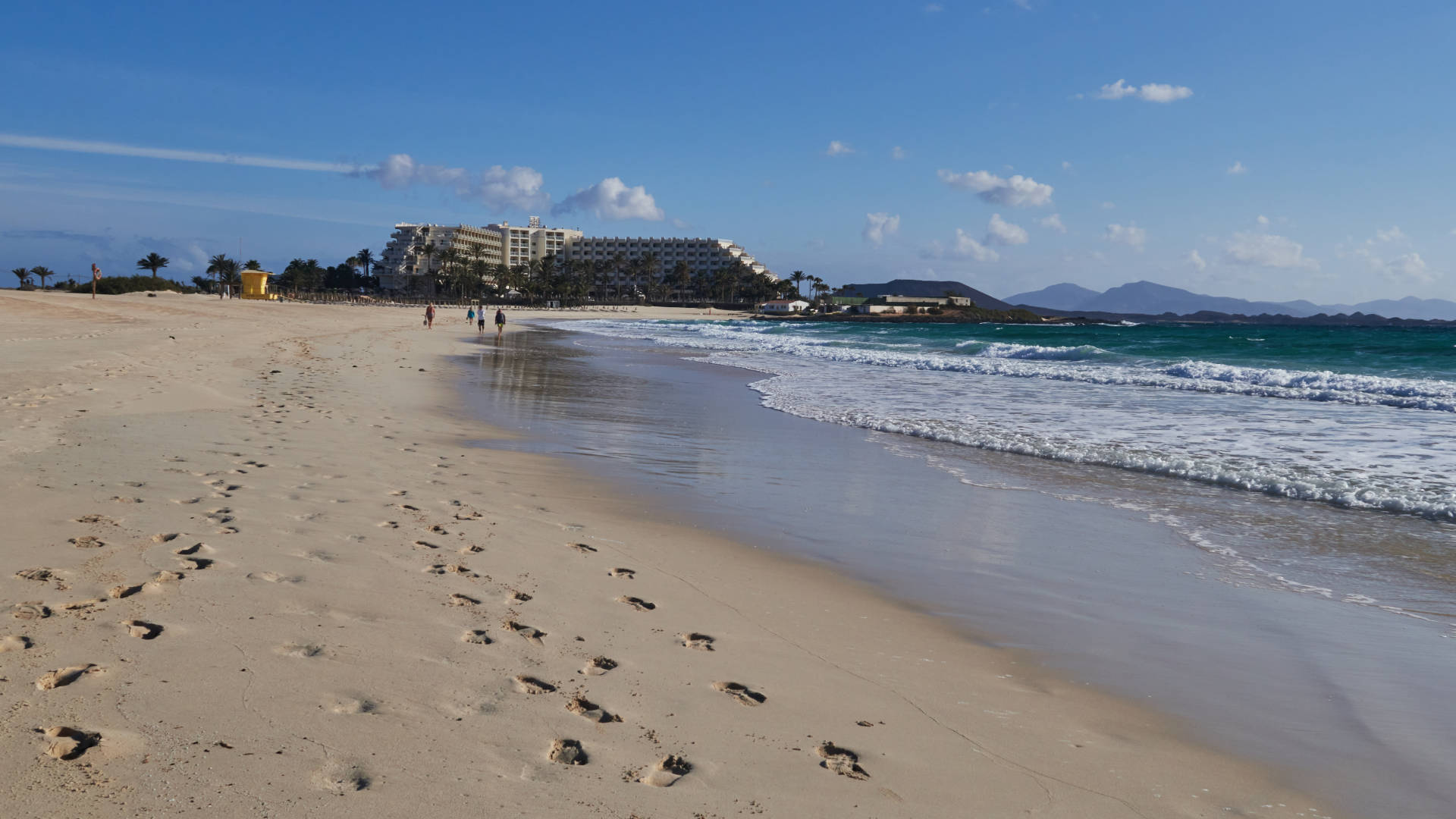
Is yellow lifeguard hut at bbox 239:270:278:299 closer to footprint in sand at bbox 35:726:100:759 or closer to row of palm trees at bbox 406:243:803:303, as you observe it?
row of palm trees at bbox 406:243:803:303

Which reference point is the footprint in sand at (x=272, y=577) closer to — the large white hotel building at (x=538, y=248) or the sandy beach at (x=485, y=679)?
the sandy beach at (x=485, y=679)

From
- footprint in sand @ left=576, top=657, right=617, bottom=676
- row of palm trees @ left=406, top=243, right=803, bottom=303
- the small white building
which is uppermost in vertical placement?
row of palm trees @ left=406, top=243, right=803, bottom=303

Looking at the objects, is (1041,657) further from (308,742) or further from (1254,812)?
(308,742)

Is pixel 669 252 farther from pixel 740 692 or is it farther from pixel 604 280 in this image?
pixel 740 692

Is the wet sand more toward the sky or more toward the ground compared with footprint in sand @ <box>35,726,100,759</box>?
more toward the ground

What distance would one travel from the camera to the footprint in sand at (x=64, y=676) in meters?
2.69

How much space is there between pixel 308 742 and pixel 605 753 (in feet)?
2.89

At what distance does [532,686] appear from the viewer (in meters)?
3.04

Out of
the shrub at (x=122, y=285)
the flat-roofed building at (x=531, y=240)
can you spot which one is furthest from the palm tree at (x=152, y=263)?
the flat-roofed building at (x=531, y=240)

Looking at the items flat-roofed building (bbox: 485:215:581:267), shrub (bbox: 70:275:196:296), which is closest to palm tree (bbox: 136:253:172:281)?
shrub (bbox: 70:275:196:296)

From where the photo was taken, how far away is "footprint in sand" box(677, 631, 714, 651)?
3.62m

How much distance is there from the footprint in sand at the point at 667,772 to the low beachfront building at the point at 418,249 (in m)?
140

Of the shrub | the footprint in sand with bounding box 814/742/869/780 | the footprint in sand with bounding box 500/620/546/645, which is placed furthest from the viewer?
the shrub

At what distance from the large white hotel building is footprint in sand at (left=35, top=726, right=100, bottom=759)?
150 metres
